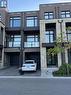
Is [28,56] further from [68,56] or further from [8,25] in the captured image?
[68,56]

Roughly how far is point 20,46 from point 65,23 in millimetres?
8254

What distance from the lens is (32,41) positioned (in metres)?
30.9

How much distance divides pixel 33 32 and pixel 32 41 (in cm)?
170

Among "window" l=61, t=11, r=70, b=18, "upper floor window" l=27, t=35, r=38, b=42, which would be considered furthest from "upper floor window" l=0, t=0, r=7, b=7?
"window" l=61, t=11, r=70, b=18

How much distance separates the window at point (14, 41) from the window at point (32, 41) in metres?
1.47

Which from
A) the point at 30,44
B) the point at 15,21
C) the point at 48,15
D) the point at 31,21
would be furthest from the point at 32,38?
the point at 48,15

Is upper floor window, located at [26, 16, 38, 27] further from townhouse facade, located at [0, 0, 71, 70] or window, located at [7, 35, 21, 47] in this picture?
window, located at [7, 35, 21, 47]

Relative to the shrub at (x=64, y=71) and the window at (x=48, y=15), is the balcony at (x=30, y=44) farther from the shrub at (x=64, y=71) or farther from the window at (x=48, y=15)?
the shrub at (x=64, y=71)

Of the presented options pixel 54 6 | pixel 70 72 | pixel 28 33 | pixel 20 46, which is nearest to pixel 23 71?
pixel 70 72

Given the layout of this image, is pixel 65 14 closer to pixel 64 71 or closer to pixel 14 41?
pixel 14 41

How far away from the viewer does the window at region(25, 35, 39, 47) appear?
97.7 ft

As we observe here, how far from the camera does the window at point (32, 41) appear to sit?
1172 inches

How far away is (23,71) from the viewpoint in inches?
909

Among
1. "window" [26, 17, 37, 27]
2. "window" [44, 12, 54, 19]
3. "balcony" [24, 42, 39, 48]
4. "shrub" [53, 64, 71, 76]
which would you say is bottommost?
"shrub" [53, 64, 71, 76]
